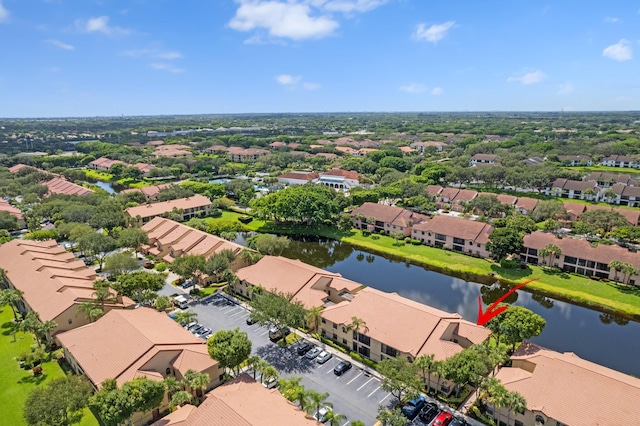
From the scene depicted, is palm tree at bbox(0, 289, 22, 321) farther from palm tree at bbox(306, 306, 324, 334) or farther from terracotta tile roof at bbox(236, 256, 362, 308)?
palm tree at bbox(306, 306, 324, 334)

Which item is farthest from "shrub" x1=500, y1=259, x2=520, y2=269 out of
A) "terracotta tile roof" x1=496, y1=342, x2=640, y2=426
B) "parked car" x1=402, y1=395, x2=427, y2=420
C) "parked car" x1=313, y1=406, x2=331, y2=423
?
"parked car" x1=313, y1=406, x2=331, y2=423

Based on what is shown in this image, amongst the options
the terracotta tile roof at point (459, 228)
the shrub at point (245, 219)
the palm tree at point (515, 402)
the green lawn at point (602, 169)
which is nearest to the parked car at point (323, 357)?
the palm tree at point (515, 402)

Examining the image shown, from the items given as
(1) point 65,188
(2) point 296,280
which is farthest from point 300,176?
(2) point 296,280

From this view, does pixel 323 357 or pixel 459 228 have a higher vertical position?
pixel 459 228

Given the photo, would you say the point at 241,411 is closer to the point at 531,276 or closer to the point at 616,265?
the point at 531,276

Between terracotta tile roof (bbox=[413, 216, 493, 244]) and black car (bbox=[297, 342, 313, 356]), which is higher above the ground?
terracotta tile roof (bbox=[413, 216, 493, 244])

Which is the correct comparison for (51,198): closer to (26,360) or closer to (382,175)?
(26,360)
